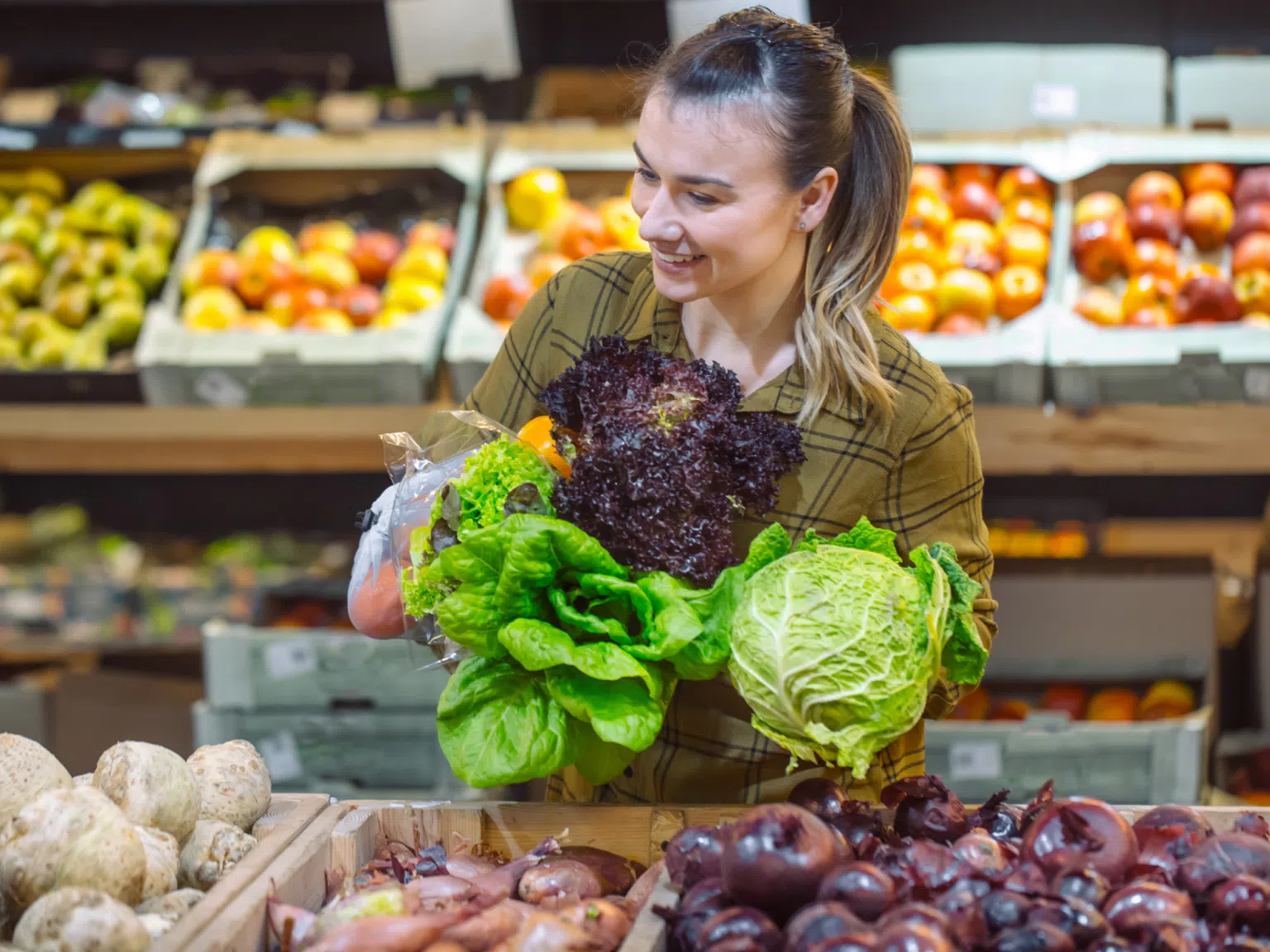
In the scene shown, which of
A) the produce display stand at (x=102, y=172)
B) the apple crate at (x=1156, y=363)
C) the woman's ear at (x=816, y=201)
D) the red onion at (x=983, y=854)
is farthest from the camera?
the produce display stand at (x=102, y=172)

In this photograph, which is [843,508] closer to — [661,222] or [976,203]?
[661,222]

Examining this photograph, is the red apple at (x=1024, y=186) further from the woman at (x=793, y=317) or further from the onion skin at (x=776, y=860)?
the onion skin at (x=776, y=860)

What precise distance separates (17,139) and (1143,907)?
3.42 metres

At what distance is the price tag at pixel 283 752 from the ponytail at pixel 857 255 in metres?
1.91

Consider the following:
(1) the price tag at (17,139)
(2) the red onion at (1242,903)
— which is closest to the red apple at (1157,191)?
(2) the red onion at (1242,903)

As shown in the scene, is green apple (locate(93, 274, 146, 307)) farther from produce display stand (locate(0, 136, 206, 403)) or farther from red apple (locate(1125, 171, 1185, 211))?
red apple (locate(1125, 171, 1185, 211))

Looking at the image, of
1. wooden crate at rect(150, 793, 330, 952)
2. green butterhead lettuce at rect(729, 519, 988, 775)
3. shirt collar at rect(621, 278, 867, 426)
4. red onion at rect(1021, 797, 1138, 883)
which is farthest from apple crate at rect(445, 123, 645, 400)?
red onion at rect(1021, 797, 1138, 883)

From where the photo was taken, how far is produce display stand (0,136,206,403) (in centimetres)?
313

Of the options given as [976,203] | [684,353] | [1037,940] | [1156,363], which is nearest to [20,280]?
[684,353]

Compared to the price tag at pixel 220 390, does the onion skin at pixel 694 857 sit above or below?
below

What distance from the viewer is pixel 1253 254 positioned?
9.85ft

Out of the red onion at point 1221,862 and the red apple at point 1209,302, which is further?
the red apple at point 1209,302

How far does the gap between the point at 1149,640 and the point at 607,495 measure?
222 centimetres

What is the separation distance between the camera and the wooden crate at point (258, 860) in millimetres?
1099
